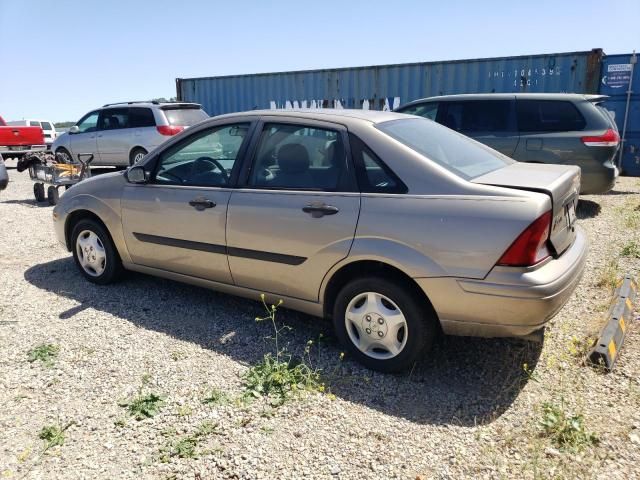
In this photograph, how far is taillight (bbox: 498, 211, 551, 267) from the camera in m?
2.57

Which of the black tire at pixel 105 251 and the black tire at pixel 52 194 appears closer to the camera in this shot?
the black tire at pixel 105 251

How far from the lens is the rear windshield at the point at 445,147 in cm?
308

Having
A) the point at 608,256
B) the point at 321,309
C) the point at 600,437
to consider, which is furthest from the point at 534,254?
the point at 608,256

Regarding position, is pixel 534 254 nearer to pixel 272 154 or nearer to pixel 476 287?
pixel 476 287

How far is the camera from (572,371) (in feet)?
10.1

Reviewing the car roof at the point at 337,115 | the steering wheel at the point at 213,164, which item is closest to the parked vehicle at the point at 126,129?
the steering wheel at the point at 213,164

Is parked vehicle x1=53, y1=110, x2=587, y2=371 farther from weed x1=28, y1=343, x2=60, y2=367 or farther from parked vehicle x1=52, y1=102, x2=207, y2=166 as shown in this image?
parked vehicle x1=52, y1=102, x2=207, y2=166

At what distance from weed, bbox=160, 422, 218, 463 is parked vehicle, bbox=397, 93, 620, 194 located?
20.9 feet

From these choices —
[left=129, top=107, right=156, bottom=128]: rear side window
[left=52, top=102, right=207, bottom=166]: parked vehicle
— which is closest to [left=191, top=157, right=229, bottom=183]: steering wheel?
[left=52, top=102, right=207, bottom=166]: parked vehicle

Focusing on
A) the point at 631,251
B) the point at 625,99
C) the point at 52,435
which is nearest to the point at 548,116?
the point at 631,251

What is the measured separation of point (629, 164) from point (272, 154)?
9.64 meters

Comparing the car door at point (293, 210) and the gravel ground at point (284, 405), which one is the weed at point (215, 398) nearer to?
the gravel ground at point (284, 405)

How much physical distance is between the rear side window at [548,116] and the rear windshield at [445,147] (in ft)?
13.9

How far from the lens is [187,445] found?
249 cm
